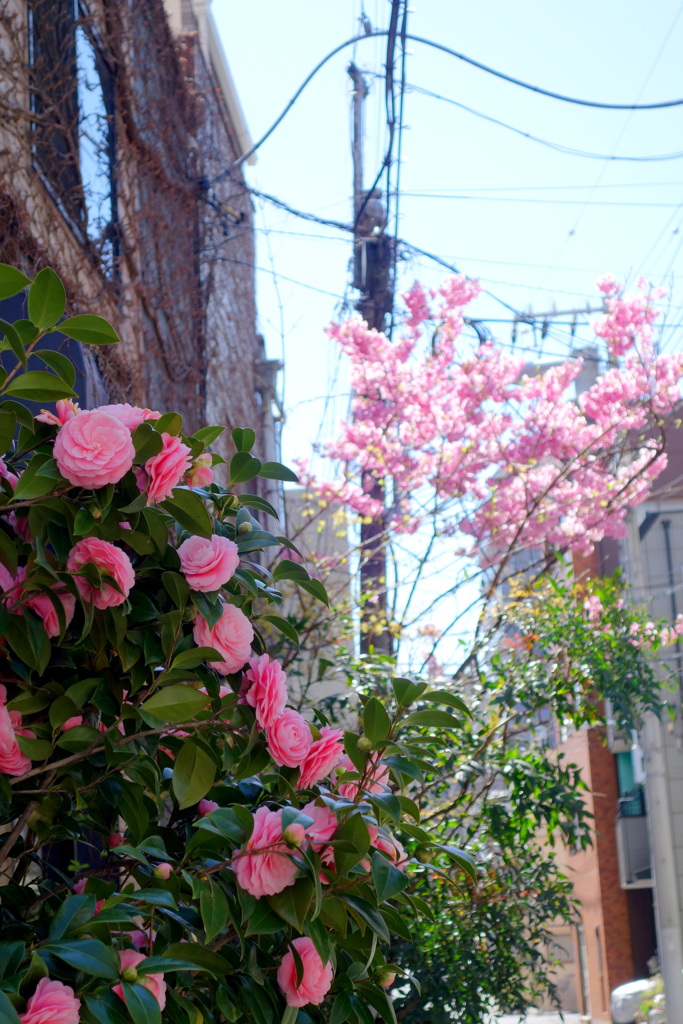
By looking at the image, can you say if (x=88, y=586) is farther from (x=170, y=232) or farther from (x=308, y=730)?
(x=170, y=232)

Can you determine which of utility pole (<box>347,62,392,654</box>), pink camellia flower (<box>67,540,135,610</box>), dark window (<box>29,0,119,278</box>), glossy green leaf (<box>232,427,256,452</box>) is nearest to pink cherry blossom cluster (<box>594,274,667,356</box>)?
utility pole (<box>347,62,392,654</box>)

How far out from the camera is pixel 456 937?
3.55 metres

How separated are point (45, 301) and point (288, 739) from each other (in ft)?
2.67

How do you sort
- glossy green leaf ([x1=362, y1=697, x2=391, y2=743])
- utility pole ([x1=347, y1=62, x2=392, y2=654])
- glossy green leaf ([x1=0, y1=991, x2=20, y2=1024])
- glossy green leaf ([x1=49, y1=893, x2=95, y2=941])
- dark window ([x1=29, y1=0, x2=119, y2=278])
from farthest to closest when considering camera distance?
utility pole ([x1=347, y1=62, x2=392, y2=654]) < dark window ([x1=29, y1=0, x2=119, y2=278]) < glossy green leaf ([x1=362, y1=697, x2=391, y2=743]) < glossy green leaf ([x1=49, y1=893, x2=95, y2=941]) < glossy green leaf ([x1=0, y1=991, x2=20, y2=1024])

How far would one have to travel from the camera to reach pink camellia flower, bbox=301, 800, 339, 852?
152 centimetres

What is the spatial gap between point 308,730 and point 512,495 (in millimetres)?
6277

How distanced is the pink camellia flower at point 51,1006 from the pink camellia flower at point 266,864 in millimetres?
295

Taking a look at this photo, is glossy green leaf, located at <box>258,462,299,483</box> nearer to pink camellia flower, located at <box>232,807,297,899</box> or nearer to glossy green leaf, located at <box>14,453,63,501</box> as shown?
glossy green leaf, located at <box>14,453,63,501</box>

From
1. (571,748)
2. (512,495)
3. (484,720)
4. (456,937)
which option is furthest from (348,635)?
(571,748)

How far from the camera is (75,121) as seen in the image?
15.3 ft

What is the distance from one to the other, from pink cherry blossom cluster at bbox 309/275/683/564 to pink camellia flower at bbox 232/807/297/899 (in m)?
5.47

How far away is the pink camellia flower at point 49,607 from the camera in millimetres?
1546

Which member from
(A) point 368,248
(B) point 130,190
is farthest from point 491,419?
(B) point 130,190

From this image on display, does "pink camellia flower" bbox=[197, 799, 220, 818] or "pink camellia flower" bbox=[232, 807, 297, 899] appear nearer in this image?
"pink camellia flower" bbox=[232, 807, 297, 899]
